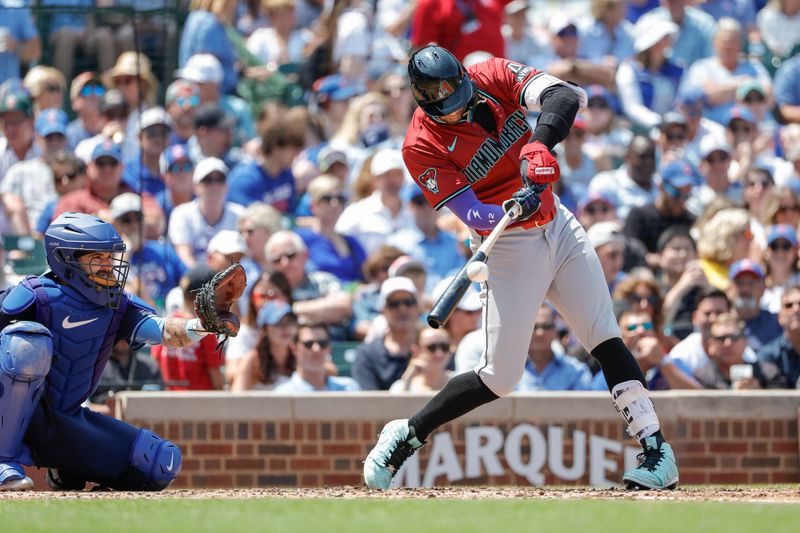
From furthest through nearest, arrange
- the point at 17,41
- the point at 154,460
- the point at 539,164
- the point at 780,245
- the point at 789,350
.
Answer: the point at 17,41, the point at 780,245, the point at 789,350, the point at 154,460, the point at 539,164

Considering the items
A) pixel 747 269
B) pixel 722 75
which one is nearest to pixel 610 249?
pixel 747 269

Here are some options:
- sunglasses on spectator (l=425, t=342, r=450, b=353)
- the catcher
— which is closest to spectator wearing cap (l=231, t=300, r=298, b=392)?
sunglasses on spectator (l=425, t=342, r=450, b=353)

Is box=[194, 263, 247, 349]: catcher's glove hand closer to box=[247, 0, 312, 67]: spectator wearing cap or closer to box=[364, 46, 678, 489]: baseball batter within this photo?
box=[364, 46, 678, 489]: baseball batter

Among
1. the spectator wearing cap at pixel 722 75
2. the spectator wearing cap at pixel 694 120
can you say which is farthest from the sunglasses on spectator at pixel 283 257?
the spectator wearing cap at pixel 722 75

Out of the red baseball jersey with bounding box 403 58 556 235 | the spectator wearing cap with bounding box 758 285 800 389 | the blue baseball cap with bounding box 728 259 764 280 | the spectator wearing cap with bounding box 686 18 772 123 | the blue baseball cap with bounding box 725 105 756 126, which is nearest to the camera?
the red baseball jersey with bounding box 403 58 556 235

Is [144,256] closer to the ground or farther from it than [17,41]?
closer to the ground

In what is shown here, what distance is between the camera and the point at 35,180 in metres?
11.1

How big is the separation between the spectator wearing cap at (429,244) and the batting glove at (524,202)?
15.2ft

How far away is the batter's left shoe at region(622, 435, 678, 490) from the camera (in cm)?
636

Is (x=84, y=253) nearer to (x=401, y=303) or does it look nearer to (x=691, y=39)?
(x=401, y=303)

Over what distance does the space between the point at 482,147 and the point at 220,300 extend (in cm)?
137

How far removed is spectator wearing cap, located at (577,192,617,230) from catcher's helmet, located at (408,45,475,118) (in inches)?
192

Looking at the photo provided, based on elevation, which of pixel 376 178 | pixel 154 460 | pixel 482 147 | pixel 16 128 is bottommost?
pixel 154 460

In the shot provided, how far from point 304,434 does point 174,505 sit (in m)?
3.03
